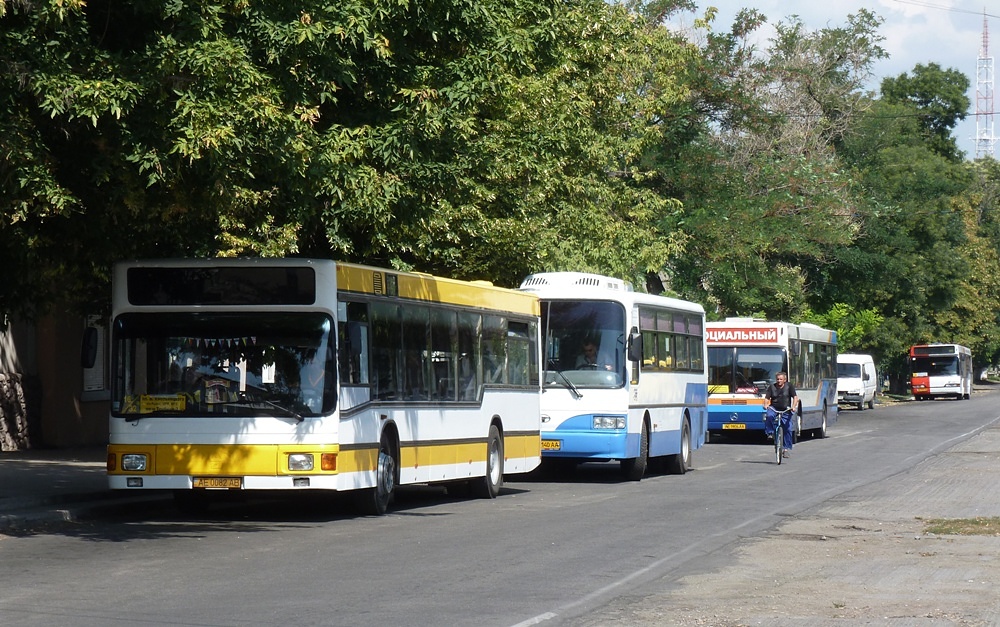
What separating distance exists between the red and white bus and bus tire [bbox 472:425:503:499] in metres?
64.1

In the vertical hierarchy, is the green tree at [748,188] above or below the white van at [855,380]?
above

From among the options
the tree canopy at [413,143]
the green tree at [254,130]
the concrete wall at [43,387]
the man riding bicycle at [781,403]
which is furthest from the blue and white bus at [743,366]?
the concrete wall at [43,387]

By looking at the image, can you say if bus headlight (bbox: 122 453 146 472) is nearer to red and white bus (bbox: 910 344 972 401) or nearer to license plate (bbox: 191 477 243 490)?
license plate (bbox: 191 477 243 490)

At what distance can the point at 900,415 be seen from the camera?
190 ft

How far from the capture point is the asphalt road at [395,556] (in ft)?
31.4

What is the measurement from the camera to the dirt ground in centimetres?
946

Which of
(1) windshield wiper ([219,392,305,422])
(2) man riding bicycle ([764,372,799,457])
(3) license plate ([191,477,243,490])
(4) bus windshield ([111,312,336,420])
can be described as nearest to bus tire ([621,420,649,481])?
(2) man riding bicycle ([764,372,799,457])

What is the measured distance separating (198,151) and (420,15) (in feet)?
11.5

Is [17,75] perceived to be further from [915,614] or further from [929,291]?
[929,291]

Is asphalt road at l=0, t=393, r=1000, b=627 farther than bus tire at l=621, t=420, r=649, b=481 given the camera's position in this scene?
No

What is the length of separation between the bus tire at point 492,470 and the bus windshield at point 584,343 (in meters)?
2.80

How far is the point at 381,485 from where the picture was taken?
16859 millimetres

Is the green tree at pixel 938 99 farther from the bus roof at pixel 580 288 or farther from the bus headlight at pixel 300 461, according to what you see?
the bus headlight at pixel 300 461

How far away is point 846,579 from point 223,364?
700 cm
